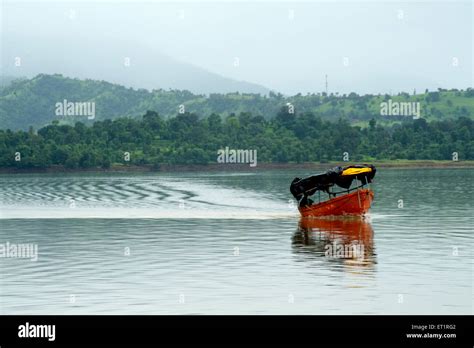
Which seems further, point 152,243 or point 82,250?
point 152,243

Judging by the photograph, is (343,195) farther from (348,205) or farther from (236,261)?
(236,261)

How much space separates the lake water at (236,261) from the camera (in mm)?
47406

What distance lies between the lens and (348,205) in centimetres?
9350

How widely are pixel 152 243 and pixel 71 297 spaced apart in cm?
2828

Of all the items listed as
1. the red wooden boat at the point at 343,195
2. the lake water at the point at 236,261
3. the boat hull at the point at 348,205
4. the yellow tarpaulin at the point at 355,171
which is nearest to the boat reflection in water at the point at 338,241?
the lake water at the point at 236,261

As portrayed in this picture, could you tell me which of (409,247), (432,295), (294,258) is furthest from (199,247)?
(432,295)

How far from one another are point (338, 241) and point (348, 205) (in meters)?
18.3

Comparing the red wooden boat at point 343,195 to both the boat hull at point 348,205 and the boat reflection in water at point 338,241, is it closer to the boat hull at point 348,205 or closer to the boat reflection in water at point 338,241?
the boat hull at point 348,205

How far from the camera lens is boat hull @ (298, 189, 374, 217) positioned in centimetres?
9262

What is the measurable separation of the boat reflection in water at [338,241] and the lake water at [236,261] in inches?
5.4

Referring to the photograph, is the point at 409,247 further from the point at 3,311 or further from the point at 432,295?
the point at 3,311

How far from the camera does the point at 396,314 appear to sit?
4416cm

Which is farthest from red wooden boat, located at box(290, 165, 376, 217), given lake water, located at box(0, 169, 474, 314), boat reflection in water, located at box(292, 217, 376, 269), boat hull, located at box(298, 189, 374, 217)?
lake water, located at box(0, 169, 474, 314)
